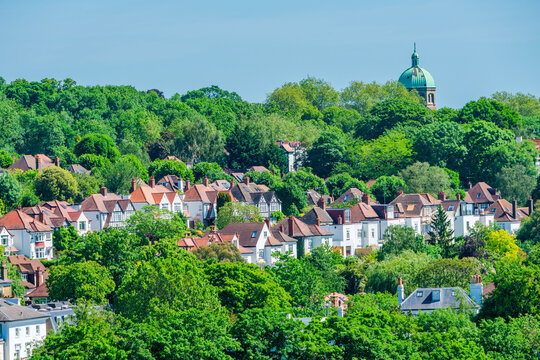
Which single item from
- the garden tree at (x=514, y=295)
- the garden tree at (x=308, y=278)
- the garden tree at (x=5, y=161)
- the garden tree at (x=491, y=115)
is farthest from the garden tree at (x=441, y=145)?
the garden tree at (x=514, y=295)

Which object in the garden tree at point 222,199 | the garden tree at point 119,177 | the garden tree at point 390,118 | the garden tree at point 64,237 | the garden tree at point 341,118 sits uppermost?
the garden tree at point 341,118

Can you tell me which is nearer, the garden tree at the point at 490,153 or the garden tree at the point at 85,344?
the garden tree at the point at 85,344

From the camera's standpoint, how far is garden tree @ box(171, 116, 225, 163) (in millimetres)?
127250

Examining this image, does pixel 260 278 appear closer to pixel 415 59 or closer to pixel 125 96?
pixel 125 96

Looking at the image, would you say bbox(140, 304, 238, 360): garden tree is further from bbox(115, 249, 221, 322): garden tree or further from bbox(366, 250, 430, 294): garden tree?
bbox(366, 250, 430, 294): garden tree

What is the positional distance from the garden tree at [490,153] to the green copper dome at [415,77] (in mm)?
55018

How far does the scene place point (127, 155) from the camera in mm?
117625

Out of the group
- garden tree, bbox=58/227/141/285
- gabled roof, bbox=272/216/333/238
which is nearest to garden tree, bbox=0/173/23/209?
garden tree, bbox=58/227/141/285

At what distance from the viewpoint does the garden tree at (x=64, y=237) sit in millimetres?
89031

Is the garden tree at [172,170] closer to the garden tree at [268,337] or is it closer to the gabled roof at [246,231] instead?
the gabled roof at [246,231]

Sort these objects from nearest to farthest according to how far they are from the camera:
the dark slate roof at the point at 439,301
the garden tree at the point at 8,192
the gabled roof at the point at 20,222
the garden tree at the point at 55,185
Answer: the dark slate roof at the point at 439,301 < the gabled roof at the point at 20,222 < the garden tree at the point at 8,192 < the garden tree at the point at 55,185

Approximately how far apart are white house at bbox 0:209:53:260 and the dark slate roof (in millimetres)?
32968

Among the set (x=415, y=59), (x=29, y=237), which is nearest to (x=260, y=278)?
(x=29, y=237)

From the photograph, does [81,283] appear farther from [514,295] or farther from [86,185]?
[86,185]
